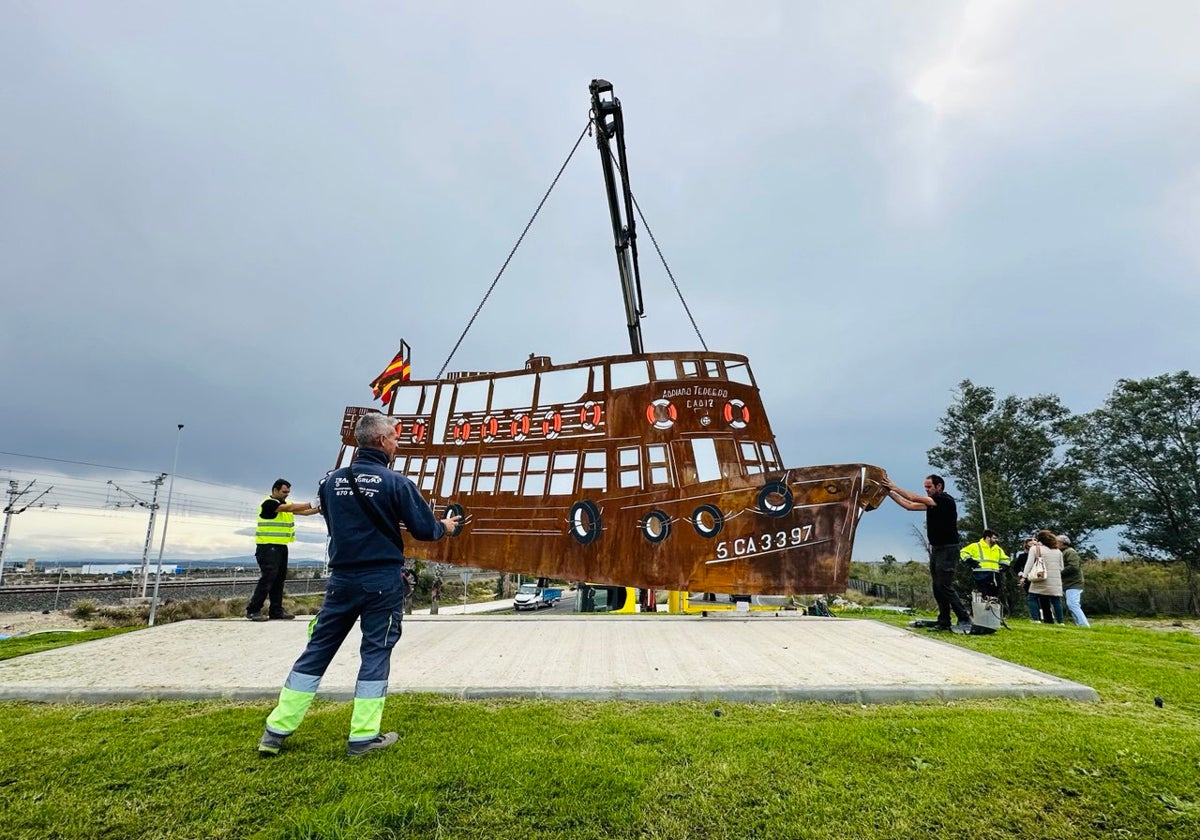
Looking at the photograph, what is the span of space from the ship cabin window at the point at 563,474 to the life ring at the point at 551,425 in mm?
471

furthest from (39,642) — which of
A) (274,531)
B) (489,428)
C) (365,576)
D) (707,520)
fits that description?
(707,520)

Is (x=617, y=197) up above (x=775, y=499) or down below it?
above

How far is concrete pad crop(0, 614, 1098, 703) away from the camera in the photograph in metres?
4.17

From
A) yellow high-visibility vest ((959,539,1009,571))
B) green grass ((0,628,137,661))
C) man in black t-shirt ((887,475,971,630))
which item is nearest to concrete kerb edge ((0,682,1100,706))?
green grass ((0,628,137,661))

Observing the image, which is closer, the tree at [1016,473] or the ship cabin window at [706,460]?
the ship cabin window at [706,460]

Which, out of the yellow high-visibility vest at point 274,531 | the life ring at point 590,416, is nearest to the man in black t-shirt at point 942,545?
the life ring at point 590,416

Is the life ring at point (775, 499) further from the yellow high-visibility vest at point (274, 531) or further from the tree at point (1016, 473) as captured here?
the tree at point (1016, 473)

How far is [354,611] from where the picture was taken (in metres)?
3.30

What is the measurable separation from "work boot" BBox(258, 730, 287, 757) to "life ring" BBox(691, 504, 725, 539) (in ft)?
26.5

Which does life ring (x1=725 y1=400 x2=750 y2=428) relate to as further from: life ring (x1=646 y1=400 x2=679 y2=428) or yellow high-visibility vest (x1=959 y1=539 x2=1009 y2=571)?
yellow high-visibility vest (x1=959 y1=539 x2=1009 y2=571)

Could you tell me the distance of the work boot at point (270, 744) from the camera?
296cm

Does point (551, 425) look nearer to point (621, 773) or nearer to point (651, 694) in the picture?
point (651, 694)

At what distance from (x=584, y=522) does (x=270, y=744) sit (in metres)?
8.23

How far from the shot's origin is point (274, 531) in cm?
829
